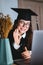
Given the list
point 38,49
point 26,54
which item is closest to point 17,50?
point 26,54

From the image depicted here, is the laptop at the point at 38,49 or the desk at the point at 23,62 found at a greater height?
the laptop at the point at 38,49

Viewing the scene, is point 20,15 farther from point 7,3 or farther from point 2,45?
point 2,45

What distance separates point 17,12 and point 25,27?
20cm

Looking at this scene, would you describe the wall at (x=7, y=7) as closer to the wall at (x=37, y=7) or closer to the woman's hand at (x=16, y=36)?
the woman's hand at (x=16, y=36)

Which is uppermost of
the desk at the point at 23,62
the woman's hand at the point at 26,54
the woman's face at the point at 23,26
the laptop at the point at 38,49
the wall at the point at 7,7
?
the wall at the point at 7,7

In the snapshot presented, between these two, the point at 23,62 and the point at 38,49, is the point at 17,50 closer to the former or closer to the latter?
the point at 23,62

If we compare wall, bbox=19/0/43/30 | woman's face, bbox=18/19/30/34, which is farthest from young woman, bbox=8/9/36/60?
wall, bbox=19/0/43/30

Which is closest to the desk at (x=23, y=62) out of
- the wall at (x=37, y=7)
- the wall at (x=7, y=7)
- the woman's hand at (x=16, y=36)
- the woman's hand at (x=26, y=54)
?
the woman's hand at (x=26, y=54)

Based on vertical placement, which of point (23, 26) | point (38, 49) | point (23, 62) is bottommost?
point (23, 62)

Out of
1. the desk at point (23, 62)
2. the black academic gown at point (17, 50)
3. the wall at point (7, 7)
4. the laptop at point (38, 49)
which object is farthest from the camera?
the wall at point (7, 7)

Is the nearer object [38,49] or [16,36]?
[38,49]

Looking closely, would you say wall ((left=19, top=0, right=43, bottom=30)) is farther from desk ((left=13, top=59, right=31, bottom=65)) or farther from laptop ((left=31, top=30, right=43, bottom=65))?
laptop ((left=31, top=30, right=43, bottom=65))

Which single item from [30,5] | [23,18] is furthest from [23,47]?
[30,5]

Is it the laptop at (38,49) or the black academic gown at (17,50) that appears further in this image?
the black academic gown at (17,50)
